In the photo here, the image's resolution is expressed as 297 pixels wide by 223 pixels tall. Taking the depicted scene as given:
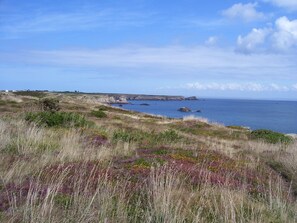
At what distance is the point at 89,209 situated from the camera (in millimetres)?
5605

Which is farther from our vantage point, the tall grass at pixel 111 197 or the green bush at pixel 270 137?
the green bush at pixel 270 137

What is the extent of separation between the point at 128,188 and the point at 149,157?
378cm

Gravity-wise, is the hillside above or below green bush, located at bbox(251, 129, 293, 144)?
above

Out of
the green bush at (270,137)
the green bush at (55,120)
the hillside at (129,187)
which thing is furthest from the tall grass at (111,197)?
the green bush at (270,137)

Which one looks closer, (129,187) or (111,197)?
(111,197)

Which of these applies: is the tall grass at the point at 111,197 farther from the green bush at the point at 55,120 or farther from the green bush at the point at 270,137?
the green bush at the point at 270,137

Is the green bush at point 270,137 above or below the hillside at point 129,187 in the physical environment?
below

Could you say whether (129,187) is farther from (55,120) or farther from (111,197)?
(55,120)

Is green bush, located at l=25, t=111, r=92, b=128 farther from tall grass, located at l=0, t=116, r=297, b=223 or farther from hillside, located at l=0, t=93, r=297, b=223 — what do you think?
tall grass, located at l=0, t=116, r=297, b=223

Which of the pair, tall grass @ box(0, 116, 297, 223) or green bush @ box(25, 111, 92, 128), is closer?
tall grass @ box(0, 116, 297, 223)

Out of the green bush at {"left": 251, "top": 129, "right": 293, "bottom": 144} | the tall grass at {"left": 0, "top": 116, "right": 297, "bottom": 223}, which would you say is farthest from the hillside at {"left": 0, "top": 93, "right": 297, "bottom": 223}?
the green bush at {"left": 251, "top": 129, "right": 293, "bottom": 144}

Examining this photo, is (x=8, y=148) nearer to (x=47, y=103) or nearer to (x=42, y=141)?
(x=42, y=141)

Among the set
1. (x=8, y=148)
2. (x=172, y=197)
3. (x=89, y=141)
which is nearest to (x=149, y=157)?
(x=89, y=141)

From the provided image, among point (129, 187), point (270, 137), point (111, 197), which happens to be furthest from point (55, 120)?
point (270, 137)
